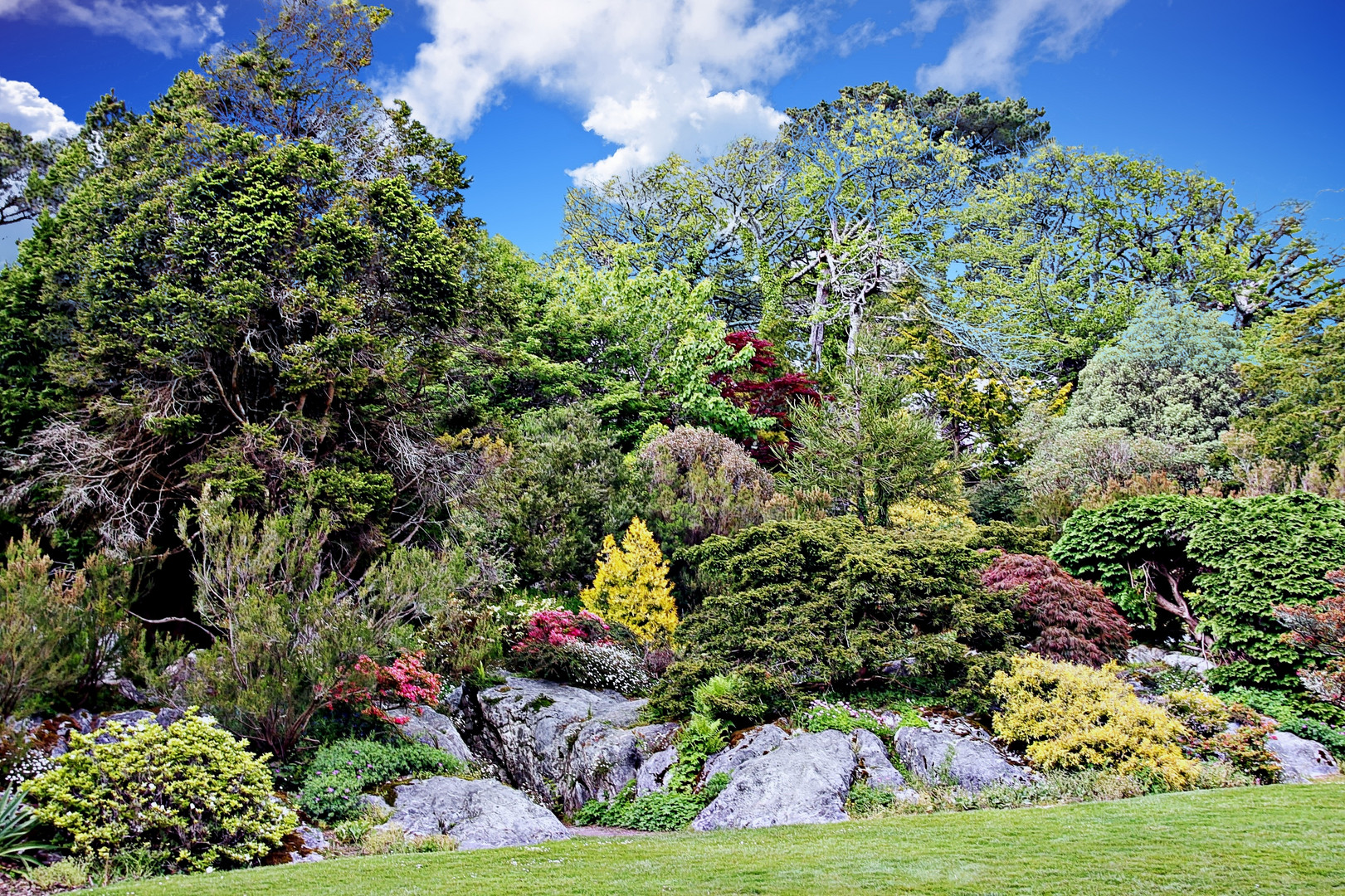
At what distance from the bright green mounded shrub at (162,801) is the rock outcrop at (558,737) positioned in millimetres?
3544

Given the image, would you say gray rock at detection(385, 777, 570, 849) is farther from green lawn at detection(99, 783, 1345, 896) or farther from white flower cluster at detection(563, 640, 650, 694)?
white flower cluster at detection(563, 640, 650, 694)

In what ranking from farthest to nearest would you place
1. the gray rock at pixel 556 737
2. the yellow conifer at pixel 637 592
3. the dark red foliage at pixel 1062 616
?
the yellow conifer at pixel 637 592
the dark red foliage at pixel 1062 616
the gray rock at pixel 556 737

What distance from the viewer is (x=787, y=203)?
3631 centimetres

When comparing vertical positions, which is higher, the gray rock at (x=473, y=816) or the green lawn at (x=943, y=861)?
the green lawn at (x=943, y=861)

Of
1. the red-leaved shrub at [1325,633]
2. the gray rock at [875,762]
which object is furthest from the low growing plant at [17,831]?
the red-leaved shrub at [1325,633]

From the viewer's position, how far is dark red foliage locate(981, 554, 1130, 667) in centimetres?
984

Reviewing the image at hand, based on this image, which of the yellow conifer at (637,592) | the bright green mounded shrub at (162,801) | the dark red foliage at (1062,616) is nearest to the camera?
the bright green mounded shrub at (162,801)

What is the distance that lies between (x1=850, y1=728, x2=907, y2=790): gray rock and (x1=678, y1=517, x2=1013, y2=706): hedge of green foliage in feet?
2.88

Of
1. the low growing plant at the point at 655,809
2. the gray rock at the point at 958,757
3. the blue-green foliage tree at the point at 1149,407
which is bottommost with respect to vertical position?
the low growing plant at the point at 655,809

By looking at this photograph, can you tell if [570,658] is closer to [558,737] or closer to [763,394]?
[558,737]

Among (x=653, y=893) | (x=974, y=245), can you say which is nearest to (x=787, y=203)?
(x=974, y=245)

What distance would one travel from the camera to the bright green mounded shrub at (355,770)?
7.50m

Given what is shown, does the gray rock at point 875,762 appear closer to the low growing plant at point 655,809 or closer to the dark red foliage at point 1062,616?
the low growing plant at point 655,809

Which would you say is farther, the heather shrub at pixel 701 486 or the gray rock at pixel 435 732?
the heather shrub at pixel 701 486
